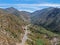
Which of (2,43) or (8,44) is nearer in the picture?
(2,43)
